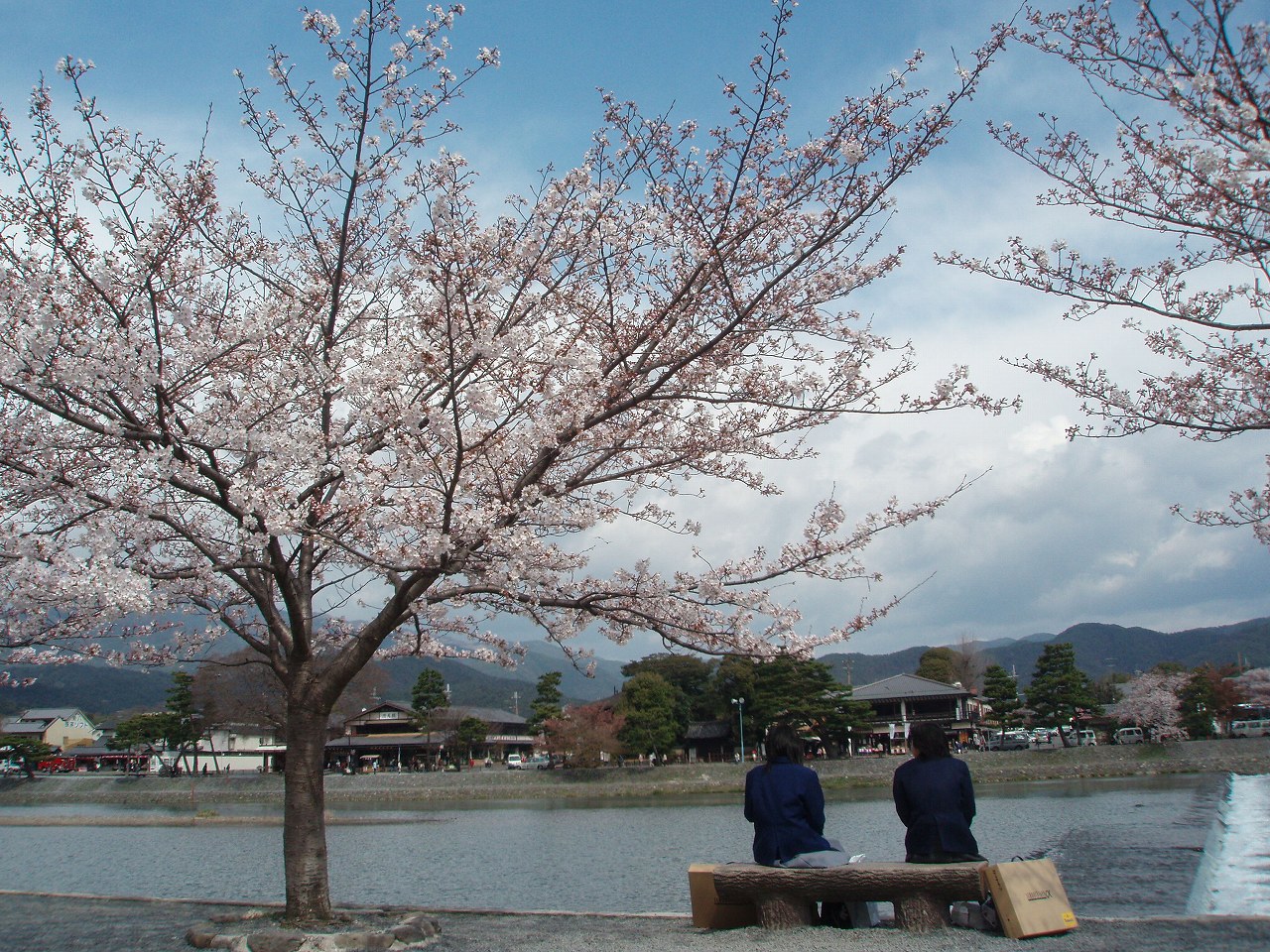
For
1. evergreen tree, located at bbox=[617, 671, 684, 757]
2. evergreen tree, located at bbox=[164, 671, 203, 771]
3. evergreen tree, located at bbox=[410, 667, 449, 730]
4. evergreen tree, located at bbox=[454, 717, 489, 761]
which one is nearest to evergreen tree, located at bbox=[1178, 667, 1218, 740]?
evergreen tree, located at bbox=[617, 671, 684, 757]

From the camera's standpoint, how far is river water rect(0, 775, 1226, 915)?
30.7ft

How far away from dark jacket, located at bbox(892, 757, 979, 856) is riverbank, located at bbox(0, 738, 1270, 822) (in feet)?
92.6

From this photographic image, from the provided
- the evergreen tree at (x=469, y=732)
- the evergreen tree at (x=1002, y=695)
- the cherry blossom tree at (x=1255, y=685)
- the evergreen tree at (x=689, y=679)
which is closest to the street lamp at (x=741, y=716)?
the evergreen tree at (x=689, y=679)

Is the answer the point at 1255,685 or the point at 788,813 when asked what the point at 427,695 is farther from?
the point at 1255,685

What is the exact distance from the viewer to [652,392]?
579cm

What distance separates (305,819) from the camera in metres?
5.94

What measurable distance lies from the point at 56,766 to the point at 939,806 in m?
63.9

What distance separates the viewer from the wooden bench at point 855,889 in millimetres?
4477

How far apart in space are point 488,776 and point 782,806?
35069mm

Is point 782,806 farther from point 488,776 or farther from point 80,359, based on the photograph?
point 488,776

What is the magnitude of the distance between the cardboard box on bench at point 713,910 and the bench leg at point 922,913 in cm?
92

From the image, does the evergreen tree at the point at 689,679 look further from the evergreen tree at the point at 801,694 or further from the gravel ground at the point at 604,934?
the gravel ground at the point at 604,934

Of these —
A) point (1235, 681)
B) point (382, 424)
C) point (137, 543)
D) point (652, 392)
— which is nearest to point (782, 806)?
point (652, 392)

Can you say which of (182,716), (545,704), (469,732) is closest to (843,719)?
(545,704)
